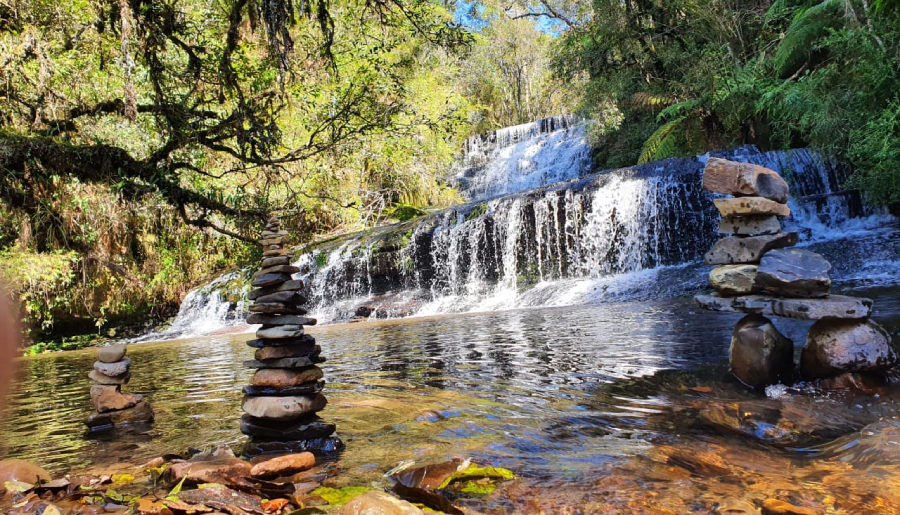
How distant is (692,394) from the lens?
4.78 meters

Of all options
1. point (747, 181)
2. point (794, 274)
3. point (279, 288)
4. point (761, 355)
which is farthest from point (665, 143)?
point (279, 288)

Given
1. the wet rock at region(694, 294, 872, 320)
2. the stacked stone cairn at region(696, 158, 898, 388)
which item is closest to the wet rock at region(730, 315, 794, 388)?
the stacked stone cairn at region(696, 158, 898, 388)

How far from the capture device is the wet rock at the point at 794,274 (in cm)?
474

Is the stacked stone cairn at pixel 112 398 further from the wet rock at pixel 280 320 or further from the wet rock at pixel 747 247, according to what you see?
the wet rock at pixel 747 247

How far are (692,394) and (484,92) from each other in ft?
127

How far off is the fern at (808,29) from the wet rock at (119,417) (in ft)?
46.9

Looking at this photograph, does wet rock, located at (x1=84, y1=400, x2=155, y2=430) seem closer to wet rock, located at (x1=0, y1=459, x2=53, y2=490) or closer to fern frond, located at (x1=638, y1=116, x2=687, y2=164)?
wet rock, located at (x1=0, y1=459, x2=53, y2=490)

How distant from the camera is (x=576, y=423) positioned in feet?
13.8

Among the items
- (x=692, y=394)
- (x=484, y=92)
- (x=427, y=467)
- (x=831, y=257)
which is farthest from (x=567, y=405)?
A: (x=484, y=92)

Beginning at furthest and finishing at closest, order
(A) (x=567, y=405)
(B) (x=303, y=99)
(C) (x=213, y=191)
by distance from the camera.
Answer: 1. (B) (x=303, y=99)
2. (C) (x=213, y=191)
3. (A) (x=567, y=405)

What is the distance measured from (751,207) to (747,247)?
0.35 meters

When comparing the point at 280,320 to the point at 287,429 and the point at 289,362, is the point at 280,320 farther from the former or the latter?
the point at 287,429

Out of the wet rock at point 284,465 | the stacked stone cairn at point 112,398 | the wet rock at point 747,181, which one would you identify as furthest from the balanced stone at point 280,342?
the wet rock at point 747,181

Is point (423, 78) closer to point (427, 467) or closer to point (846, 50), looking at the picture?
point (846, 50)
